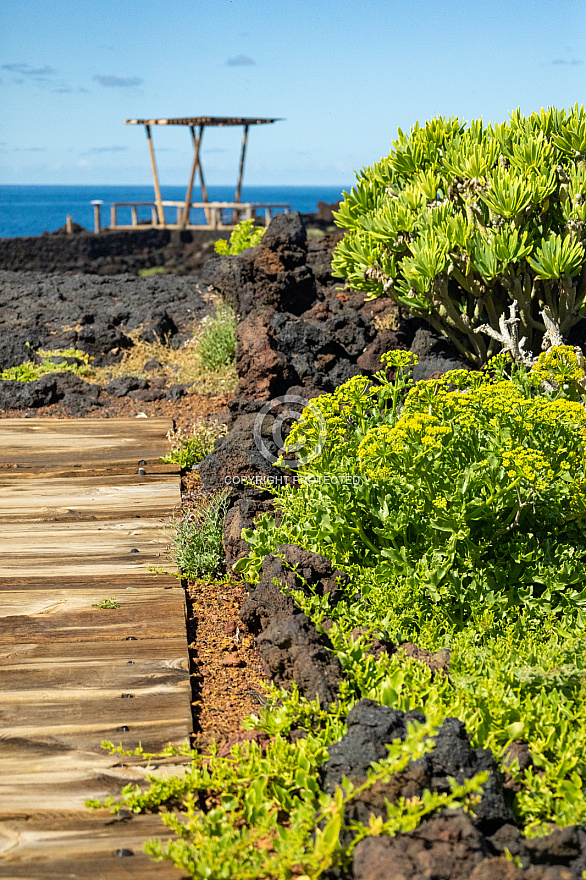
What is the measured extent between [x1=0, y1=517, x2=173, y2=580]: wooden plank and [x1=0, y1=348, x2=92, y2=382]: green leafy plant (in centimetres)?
332

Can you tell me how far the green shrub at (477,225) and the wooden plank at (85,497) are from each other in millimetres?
2406

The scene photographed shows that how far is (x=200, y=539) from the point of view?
3.85 meters

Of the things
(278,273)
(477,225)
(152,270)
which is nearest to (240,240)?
(278,273)

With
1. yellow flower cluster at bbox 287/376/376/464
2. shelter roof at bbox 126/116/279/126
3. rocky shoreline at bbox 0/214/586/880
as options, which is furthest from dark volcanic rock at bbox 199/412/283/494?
shelter roof at bbox 126/116/279/126

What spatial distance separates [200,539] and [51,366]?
14.0 ft

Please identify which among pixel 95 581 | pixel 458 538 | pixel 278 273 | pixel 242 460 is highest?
pixel 278 273

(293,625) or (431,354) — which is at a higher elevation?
(431,354)

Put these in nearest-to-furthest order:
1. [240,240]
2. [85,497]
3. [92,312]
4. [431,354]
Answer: [85,497]
[431,354]
[240,240]
[92,312]

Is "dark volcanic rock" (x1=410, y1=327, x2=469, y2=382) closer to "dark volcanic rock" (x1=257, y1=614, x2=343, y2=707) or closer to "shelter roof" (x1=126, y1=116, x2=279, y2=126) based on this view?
"dark volcanic rock" (x1=257, y1=614, x2=343, y2=707)

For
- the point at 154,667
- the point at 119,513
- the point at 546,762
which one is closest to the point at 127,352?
the point at 119,513

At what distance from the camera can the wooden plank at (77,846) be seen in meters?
1.95

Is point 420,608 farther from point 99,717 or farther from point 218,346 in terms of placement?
point 218,346

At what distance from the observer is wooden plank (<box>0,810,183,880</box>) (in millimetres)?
1946

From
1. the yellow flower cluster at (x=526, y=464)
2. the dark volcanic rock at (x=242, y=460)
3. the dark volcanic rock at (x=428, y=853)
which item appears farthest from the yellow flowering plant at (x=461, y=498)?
the dark volcanic rock at (x=428, y=853)
